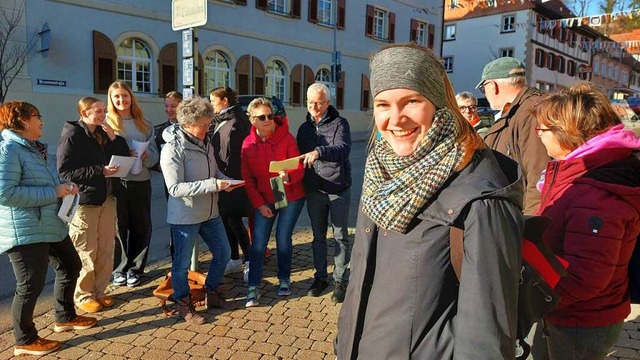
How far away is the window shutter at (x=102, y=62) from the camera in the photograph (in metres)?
14.5

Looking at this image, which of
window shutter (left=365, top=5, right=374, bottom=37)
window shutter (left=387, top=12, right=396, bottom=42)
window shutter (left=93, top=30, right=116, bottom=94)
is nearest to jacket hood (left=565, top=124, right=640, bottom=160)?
window shutter (left=93, top=30, right=116, bottom=94)

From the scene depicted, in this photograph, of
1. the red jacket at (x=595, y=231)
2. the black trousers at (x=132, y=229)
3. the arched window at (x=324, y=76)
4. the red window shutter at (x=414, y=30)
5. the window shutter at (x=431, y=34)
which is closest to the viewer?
the red jacket at (x=595, y=231)

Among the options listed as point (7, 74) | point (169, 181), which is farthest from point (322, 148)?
point (7, 74)

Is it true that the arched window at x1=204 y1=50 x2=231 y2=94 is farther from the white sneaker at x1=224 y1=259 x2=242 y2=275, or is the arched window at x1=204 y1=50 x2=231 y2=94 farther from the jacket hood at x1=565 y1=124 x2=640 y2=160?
the jacket hood at x1=565 y1=124 x2=640 y2=160

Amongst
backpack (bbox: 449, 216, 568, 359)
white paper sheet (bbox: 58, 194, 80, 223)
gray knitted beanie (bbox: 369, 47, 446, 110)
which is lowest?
white paper sheet (bbox: 58, 194, 80, 223)

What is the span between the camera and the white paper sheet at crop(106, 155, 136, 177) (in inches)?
154

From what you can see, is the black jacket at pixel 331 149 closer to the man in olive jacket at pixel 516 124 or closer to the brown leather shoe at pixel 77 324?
the man in olive jacket at pixel 516 124

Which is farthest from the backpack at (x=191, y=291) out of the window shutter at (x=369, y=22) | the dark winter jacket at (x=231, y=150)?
the window shutter at (x=369, y=22)

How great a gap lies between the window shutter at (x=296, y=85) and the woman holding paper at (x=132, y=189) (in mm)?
17205

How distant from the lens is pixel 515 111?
3297 mm

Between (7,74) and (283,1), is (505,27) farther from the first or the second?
(7,74)

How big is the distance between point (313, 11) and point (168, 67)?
27.2 feet

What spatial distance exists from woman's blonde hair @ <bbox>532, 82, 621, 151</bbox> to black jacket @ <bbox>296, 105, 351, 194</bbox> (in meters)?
2.20

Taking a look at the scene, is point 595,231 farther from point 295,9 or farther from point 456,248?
point 295,9
